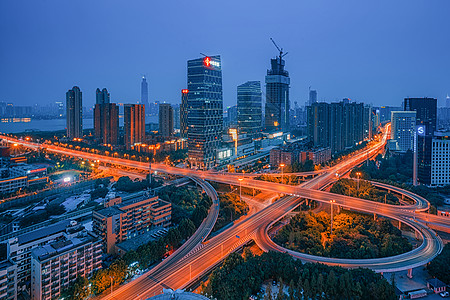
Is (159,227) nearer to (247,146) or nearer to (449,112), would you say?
(247,146)

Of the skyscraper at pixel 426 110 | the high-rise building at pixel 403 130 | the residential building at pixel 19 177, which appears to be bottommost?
the residential building at pixel 19 177

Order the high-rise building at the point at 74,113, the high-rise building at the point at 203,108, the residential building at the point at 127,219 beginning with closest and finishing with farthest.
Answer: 1. the residential building at the point at 127,219
2. the high-rise building at the point at 203,108
3. the high-rise building at the point at 74,113

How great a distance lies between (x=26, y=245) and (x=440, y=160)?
29.3 meters

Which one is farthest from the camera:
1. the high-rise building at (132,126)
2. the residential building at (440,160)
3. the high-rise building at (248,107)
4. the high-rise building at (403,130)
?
the high-rise building at (248,107)

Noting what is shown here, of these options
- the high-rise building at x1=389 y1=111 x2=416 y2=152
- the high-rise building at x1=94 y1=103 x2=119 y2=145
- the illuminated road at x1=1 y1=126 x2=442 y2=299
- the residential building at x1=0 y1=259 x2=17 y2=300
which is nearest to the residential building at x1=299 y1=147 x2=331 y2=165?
the illuminated road at x1=1 y1=126 x2=442 y2=299

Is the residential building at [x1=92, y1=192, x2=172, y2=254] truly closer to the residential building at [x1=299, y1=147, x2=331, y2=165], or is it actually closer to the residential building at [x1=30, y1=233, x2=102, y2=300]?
the residential building at [x1=30, y1=233, x2=102, y2=300]

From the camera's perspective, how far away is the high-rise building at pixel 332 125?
42.2 meters

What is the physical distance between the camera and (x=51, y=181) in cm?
2719

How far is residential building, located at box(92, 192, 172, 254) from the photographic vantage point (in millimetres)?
14391

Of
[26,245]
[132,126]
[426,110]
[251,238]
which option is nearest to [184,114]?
[132,126]

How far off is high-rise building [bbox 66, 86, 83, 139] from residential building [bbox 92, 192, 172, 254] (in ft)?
121

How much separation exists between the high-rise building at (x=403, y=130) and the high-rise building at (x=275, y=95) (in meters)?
18.3

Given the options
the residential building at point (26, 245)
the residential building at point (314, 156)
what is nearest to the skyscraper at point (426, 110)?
the residential building at point (314, 156)

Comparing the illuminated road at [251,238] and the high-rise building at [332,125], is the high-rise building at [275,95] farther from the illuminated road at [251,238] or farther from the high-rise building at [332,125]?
the illuminated road at [251,238]
